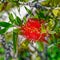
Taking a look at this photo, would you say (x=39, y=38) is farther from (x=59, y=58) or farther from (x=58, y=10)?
(x=59, y=58)

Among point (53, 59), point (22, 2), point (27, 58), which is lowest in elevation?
point (53, 59)

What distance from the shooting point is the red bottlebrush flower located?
1108 millimetres

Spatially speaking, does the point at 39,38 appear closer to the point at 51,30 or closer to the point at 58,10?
the point at 51,30

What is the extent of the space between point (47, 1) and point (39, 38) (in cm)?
19

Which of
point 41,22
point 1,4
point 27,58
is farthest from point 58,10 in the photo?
point 27,58

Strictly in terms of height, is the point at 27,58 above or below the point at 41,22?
below

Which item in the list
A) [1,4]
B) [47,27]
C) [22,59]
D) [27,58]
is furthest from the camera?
[22,59]

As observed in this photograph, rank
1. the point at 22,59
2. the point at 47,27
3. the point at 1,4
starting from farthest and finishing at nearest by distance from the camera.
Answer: the point at 22,59, the point at 1,4, the point at 47,27

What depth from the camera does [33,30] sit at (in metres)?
1.13

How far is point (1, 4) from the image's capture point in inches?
52.9

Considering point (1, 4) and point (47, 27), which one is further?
point (1, 4)

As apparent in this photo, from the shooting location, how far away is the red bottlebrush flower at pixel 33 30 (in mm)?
1108

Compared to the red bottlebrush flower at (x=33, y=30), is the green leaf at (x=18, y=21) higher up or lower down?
higher up

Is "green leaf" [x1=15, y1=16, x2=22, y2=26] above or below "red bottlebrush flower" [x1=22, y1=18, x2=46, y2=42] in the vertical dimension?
above
